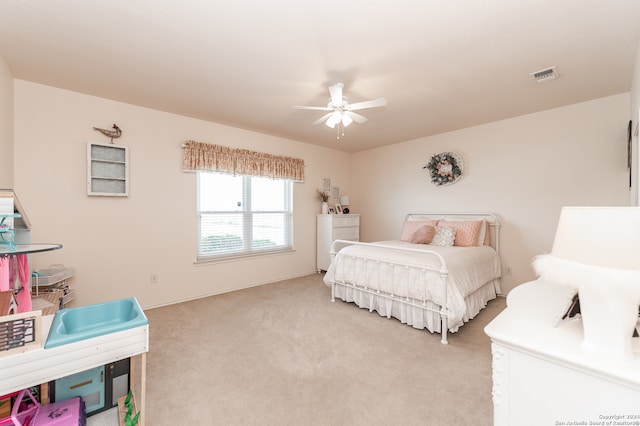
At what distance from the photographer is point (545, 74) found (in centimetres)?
249

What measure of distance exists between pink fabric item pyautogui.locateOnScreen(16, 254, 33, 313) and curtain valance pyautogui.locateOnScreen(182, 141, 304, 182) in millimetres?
2500

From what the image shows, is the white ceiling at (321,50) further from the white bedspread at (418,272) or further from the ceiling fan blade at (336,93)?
the white bedspread at (418,272)

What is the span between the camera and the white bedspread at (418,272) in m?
2.58

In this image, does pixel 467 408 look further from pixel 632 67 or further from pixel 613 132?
pixel 613 132

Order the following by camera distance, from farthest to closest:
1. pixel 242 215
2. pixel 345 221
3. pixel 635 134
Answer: pixel 345 221 → pixel 242 215 → pixel 635 134

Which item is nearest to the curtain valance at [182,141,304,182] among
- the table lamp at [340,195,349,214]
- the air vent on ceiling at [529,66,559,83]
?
the table lamp at [340,195,349,214]

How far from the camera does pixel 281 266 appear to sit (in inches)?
184

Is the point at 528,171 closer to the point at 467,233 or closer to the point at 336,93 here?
the point at 467,233

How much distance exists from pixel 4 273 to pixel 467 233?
4.16m

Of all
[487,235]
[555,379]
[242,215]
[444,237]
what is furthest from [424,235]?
[555,379]

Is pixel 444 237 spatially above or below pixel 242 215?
below

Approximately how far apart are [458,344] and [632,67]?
113 inches

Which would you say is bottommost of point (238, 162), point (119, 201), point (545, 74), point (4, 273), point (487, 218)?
point (4, 273)

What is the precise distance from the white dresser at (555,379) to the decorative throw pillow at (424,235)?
9.68 feet
